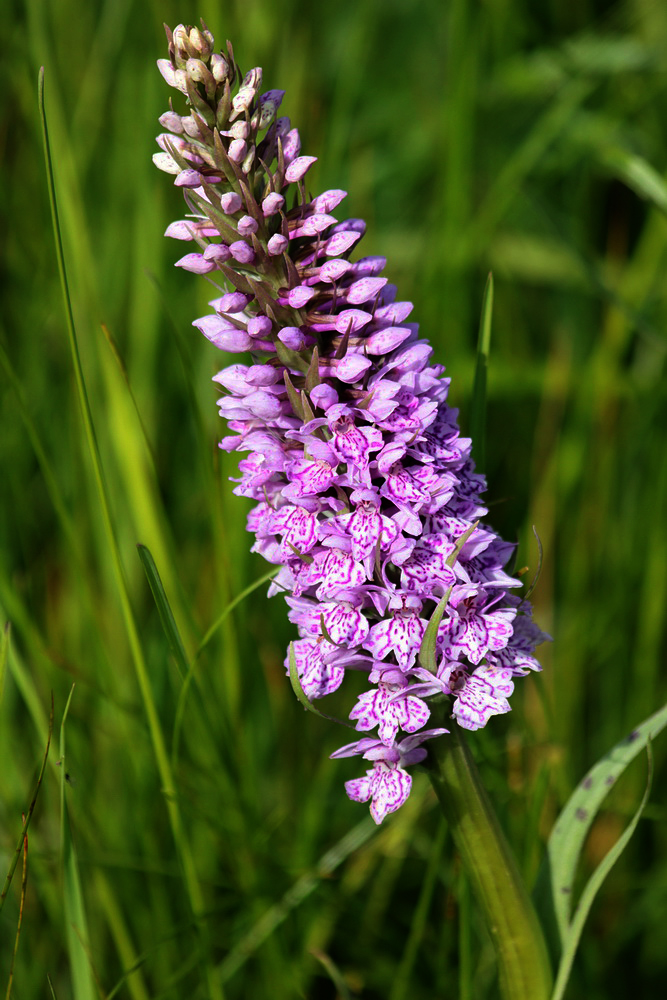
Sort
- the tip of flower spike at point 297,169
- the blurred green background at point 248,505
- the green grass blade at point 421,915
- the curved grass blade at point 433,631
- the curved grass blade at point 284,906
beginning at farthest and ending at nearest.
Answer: the blurred green background at point 248,505 → the curved grass blade at point 284,906 → the green grass blade at point 421,915 → the tip of flower spike at point 297,169 → the curved grass blade at point 433,631

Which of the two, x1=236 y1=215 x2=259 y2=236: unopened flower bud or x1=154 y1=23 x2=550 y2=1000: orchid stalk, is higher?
x1=236 y1=215 x2=259 y2=236: unopened flower bud

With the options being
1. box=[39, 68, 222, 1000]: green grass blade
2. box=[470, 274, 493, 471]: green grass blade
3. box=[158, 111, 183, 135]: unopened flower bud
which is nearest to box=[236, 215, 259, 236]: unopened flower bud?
box=[158, 111, 183, 135]: unopened flower bud

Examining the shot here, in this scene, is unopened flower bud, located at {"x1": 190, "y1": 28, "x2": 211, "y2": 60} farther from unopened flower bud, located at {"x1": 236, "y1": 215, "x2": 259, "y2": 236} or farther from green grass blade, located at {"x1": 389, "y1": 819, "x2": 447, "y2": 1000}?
green grass blade, located at {"x1": 389, "y1": 819, "x2": 447, "y2": 1000}

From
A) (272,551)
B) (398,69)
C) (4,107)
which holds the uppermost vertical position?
(398,69)

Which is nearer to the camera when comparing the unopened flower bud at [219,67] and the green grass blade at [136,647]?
the unopened flower bud at [219,67]

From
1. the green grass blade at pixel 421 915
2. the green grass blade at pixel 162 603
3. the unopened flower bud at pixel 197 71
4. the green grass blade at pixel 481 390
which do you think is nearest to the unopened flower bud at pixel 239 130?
the unopened flower bud at pixel 197 71

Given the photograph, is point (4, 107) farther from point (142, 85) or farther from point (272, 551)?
point (272, 551)

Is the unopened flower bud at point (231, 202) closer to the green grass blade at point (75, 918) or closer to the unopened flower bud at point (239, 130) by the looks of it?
the unopened flower bud at point (239, 130)

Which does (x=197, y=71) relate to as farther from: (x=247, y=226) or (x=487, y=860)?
(x=487, y=860)

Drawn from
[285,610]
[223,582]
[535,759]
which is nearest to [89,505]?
[285,610]
